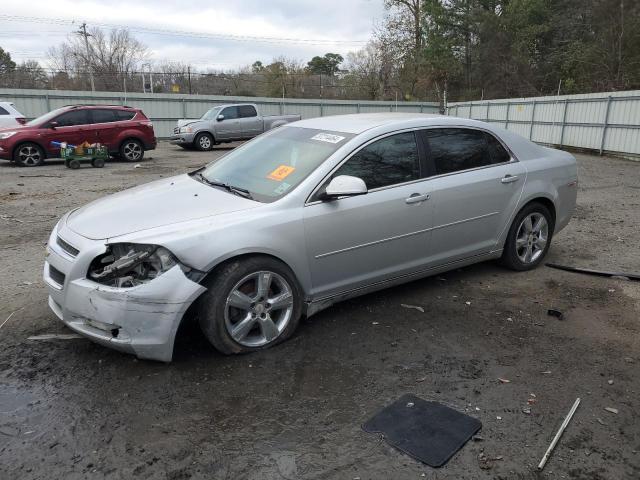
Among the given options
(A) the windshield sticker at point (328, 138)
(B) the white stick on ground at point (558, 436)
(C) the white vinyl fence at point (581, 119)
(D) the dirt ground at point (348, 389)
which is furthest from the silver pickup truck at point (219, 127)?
(B) the white stick on ground at point (558, 436)

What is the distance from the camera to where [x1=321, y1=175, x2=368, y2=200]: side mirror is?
3670 millimetres

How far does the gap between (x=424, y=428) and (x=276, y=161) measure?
94.0 inches

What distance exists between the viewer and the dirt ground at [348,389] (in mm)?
2527

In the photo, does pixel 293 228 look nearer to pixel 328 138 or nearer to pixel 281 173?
pixel 281 173

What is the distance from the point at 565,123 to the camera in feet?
64.1

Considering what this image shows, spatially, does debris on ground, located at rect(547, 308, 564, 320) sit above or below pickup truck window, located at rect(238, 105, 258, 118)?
below

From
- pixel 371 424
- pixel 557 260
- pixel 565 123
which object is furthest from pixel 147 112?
pixel 371 424

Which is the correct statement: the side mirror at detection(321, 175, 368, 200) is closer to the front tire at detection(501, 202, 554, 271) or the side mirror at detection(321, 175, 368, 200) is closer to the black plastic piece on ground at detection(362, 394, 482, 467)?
the black plastic piece on ground at detection(362, 394, 482, 467)

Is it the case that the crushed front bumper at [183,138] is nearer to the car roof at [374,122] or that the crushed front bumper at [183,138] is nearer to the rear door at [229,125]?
the rear door at [229,125]

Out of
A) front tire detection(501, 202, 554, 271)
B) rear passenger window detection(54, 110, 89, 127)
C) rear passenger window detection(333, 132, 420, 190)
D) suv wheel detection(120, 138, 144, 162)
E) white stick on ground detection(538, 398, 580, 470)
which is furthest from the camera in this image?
suv wheel detection(120, 138, 144, 162)

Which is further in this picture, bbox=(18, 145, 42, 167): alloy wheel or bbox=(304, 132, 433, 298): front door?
bbox=(18, 145, 42, 167): alloy wheel

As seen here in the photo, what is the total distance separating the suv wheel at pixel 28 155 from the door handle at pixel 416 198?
43.0 ft

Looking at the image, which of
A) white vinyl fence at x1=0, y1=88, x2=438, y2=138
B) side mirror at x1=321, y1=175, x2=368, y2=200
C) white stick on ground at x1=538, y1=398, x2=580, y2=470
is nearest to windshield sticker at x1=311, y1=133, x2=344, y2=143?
side mirror at x1=321, y1=175, x2=368, y2=200

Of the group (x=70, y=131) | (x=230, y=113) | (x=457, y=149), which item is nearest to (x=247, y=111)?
(x=230, y=113)
